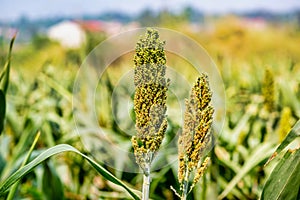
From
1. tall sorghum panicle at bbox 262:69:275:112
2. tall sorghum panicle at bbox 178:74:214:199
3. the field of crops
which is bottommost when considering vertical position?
the field of crops

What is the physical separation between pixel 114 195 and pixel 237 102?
0.97 metres

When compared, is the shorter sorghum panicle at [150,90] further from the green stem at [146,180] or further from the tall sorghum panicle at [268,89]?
the tall sorghum panicle at [268,89]

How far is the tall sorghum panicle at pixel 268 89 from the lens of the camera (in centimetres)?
141

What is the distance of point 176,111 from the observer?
1917 mm

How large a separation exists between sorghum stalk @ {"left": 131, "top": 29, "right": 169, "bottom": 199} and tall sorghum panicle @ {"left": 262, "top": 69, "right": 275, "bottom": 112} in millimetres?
843

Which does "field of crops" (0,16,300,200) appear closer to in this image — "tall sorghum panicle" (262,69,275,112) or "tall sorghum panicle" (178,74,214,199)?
"tall sorghum panicle" (262,69,275,112)

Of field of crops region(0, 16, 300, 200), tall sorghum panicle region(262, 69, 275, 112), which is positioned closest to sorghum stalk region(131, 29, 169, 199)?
field of crops region(0, 16, 300, 200)

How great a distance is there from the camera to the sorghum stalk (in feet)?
1.99

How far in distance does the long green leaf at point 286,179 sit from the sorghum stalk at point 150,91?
24 centimetres

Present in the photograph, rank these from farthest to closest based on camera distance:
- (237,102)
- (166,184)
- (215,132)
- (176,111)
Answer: (237,102), (176,111), (166,184), (215,132)

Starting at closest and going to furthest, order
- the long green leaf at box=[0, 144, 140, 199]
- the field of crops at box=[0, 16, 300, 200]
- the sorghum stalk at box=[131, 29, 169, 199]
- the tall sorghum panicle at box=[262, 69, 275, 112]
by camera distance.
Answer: the sorghum stalk at box=[131, 29, 169, 199], the long green leaf at box=[0, 144, 140, 199], the field of crops at box=[0, 16, 300, 200], the tall sorghum panicle at box=[262, 69, 275, 112]

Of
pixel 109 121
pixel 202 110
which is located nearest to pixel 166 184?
pixel 109 121

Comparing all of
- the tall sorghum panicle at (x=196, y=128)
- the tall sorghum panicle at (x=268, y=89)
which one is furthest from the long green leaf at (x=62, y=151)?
the tall sorghum panicle at (x=268, y=89)

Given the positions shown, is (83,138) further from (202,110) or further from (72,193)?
(202,110)
